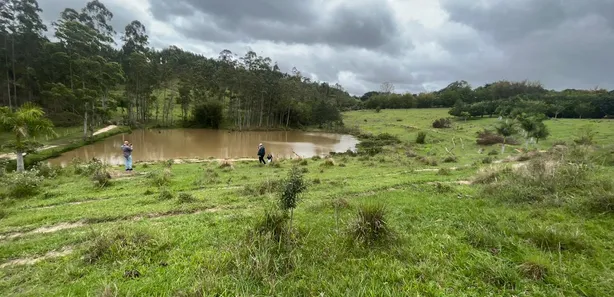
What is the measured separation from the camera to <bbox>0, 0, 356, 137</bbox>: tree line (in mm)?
33078

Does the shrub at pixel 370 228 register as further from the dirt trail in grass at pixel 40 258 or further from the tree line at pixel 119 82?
the tree line at pixel 119 82

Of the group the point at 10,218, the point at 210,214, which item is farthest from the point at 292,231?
the point at 10,218

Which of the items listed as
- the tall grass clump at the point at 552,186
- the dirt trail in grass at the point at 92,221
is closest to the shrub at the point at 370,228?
the dirt trail in grass at the point at 92,221

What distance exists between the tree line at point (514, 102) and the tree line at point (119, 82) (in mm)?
34613

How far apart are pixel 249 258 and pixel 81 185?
13447 mm

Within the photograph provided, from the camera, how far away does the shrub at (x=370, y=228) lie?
5883mm

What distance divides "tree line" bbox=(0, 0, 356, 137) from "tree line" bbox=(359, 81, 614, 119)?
1363 inches

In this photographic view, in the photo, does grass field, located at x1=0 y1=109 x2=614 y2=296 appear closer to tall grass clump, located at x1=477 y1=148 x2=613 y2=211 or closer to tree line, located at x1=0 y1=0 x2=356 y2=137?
tall grass clump, located at x1=477 y1=148 x2=613 y2=211

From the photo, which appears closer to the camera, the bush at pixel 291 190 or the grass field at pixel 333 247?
the grass field at pixel 333 247

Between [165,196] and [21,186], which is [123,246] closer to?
[165,196]

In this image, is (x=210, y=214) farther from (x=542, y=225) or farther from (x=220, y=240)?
(x=542, y=225)

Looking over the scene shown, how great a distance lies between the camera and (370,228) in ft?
19.5

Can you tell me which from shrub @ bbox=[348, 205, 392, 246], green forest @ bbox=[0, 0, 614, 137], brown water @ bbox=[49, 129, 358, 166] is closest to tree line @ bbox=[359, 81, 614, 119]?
green forest @ bbox=[0, 0, 614, 137]

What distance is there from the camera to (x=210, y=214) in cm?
841
